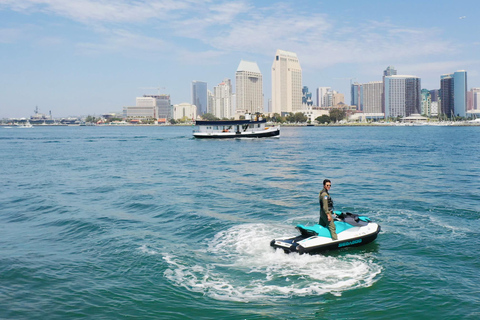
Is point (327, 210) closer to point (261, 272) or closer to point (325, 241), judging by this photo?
point (325, 241)

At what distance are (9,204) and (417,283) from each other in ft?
72.8

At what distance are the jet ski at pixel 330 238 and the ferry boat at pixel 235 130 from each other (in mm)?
79956

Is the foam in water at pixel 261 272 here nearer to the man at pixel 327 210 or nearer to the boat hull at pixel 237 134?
the man at pixel 327 210

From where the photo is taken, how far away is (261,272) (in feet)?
43.9

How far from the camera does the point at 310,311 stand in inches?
424

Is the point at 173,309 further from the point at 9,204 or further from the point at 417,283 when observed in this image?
the point at 9,204

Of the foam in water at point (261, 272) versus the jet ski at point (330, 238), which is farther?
the jet ski at point (330, 238)

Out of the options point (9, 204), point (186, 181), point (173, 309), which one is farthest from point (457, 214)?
point (9, 204)

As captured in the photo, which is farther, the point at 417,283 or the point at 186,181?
the point at 186,181

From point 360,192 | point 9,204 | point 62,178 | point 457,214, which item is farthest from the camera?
point 62,178

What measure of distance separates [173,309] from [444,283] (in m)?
7.71

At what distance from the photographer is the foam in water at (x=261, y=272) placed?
39.5 ft

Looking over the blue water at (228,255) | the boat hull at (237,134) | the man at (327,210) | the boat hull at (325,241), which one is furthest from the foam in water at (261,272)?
the boat hull at (237,134)

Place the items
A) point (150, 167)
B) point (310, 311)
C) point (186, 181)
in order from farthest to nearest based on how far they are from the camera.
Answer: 1. point (150, 167)
2. point (186, 181)
3. point (310, 311)
